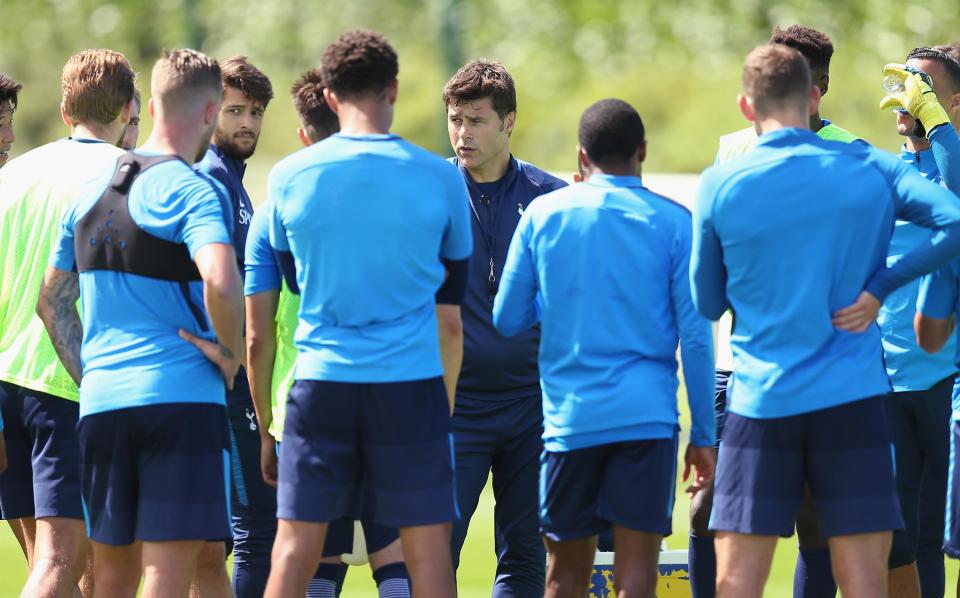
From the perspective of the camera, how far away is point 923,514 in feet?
20.5

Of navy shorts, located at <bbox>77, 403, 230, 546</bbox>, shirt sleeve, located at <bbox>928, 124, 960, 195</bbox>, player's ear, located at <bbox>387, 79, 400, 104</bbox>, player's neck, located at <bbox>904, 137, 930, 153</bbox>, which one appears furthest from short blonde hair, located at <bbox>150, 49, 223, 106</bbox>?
player's neck, located at <bbox>904, 137, 930, 153</bbox>

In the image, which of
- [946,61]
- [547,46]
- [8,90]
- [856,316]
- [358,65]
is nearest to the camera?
[856,316]

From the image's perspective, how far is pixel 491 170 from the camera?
6273mm

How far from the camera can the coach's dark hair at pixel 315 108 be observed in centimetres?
527

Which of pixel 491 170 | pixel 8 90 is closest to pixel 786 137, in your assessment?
pixel 491 170

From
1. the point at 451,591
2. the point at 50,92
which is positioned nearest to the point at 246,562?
the point at 451,591

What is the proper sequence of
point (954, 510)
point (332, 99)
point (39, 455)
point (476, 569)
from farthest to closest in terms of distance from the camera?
1. point (476, 569)
2. point (39, 455)
3. point (954, 510)
4. point (332, 99)

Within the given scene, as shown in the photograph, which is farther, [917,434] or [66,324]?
[917,434]

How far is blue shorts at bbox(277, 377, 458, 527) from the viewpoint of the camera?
4.68 m

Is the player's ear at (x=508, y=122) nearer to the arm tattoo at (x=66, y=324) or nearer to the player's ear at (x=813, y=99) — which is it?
the player's ear at (x=813, y=99)

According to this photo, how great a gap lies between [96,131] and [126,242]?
1034mm

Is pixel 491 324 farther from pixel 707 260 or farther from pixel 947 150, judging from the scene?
pixel 947 150

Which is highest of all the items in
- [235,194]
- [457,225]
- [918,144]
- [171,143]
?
[918,144]

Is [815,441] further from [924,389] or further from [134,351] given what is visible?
[134,351]
